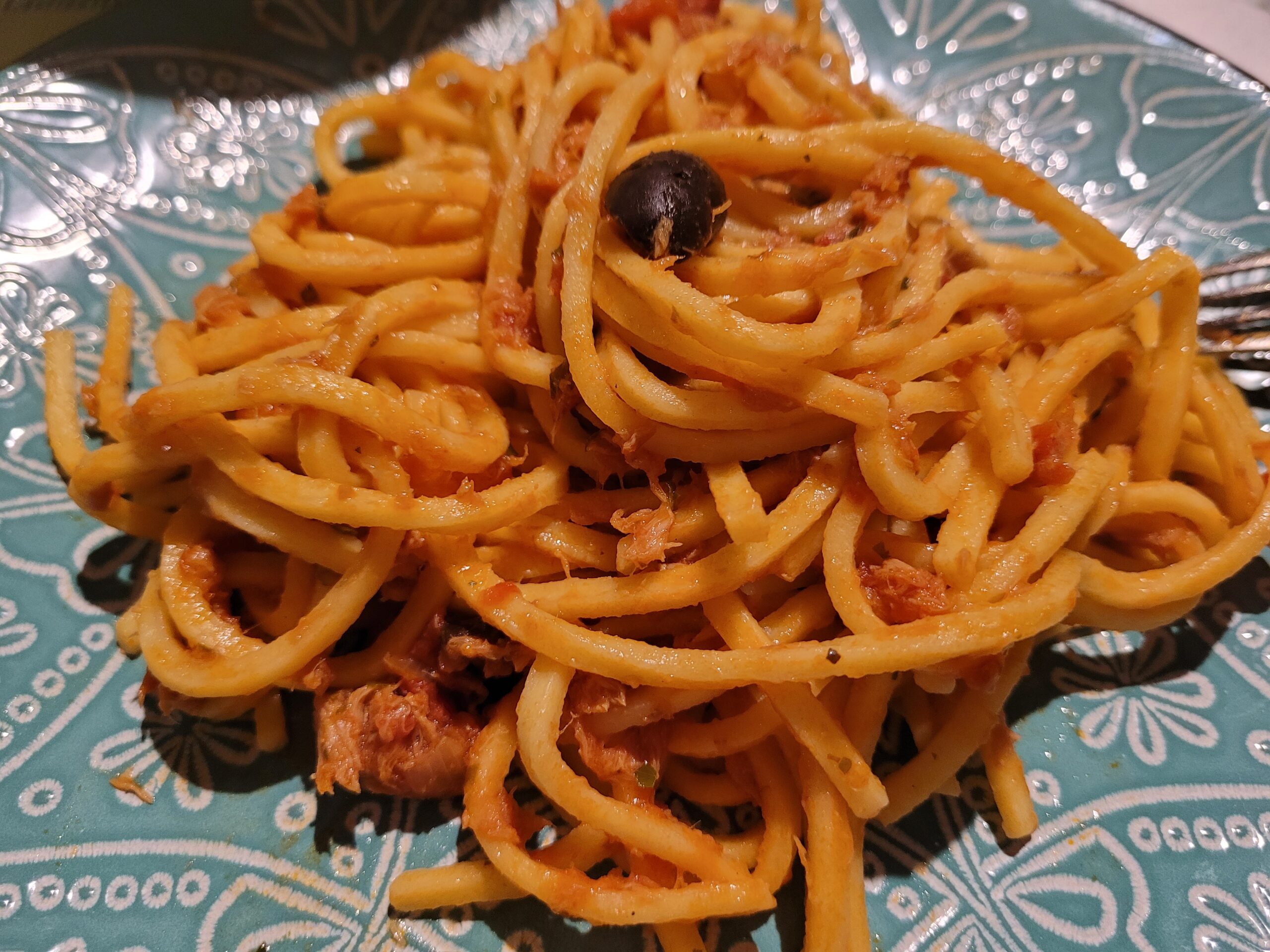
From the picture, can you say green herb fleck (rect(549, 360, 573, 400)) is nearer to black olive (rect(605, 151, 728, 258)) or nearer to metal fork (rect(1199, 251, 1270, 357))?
black olive (rect(605, 151, 728, 258))

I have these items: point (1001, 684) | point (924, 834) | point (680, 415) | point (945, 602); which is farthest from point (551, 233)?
point (924, 834)

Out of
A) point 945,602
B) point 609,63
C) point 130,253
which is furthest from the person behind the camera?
point 130,253

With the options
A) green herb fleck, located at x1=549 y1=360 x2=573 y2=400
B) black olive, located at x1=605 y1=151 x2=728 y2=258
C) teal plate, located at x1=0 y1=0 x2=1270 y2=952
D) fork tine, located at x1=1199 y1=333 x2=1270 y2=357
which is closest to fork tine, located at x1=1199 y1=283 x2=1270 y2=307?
fork tine, located at x1=1199 y1=333 x2=1270 y2=357

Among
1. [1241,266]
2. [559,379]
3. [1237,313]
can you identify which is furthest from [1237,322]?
[559,379]

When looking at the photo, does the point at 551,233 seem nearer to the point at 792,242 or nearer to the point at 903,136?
the point at 792,242

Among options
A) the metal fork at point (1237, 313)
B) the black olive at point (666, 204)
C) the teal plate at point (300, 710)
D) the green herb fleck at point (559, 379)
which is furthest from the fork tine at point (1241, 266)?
the green herb fleck at point (559, 379)

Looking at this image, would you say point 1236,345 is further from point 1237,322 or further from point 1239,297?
point 1239,297
